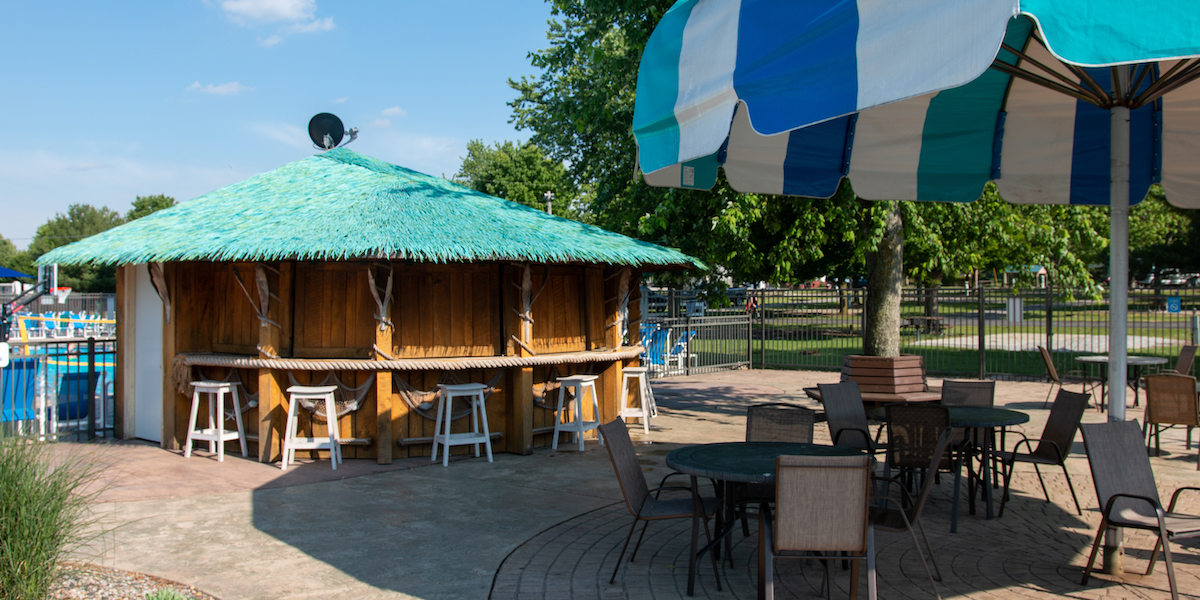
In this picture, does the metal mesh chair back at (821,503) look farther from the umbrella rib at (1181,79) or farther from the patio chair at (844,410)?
the patio chair at (844,410)

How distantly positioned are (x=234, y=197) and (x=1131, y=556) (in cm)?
1040

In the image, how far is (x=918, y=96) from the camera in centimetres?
423

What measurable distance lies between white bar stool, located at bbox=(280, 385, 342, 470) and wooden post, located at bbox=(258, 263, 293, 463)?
0.63 feet

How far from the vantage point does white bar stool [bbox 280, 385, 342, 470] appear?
8711mm

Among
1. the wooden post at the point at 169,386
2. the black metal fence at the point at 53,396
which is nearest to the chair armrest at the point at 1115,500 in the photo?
the wooden post at the point at 169,386

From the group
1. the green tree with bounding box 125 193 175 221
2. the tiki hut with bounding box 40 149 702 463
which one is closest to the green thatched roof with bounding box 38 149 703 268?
the tiki hut with bounding box 40 149 702 463

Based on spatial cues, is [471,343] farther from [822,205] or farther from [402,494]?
[822,205]

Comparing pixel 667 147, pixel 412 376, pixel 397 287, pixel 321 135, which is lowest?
pixel 412 376

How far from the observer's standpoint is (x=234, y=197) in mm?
10617

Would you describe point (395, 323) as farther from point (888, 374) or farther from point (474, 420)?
point (888, 374)

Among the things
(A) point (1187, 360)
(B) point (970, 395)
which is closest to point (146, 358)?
(B) point (970, 395)

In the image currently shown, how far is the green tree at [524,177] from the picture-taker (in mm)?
43562

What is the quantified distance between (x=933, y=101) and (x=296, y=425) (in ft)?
24.0

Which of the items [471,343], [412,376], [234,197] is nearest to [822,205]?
[471,343]
